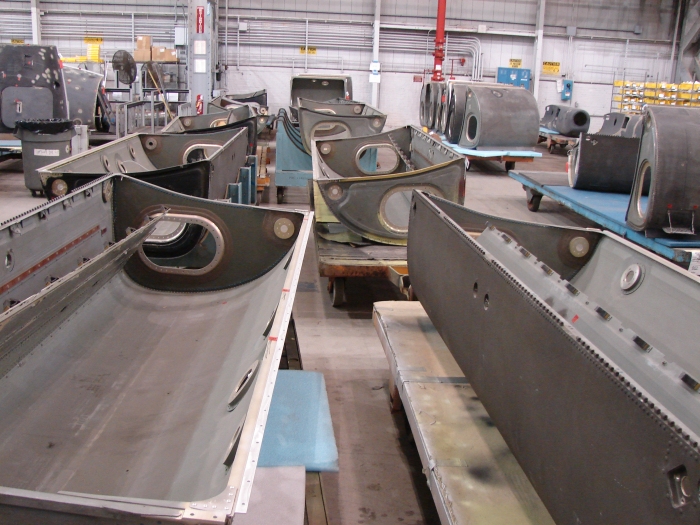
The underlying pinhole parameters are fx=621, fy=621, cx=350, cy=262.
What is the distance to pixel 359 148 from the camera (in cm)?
613

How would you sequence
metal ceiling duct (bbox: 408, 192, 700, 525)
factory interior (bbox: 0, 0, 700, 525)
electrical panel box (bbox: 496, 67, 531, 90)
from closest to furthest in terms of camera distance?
metal ceiling duct (bbox: 408, 192, 700, 525)
factory interior (bbox: 0, 0, 700, 525)
electrical panel box (bbox: 496, 67, 531, 90)

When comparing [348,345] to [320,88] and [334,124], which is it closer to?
[334,124]

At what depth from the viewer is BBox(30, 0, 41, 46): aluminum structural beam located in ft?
49.9

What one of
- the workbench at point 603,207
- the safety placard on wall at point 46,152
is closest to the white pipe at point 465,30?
the workbench at point 603,207

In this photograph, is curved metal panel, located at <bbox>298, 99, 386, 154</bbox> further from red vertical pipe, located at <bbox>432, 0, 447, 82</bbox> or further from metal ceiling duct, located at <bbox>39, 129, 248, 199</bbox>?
red vertical pipe, located at <bbox>432, 0, 447, 82</bbox>

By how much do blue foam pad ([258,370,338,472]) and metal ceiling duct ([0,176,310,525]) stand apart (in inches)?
9.1

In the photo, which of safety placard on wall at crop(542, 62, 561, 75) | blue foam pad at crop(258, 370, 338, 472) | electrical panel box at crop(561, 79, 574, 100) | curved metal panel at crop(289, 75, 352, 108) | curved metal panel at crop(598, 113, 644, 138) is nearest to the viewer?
blue foam pad at crop(258, 370, 338, 472)

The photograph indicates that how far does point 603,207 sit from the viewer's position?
5.47 metres

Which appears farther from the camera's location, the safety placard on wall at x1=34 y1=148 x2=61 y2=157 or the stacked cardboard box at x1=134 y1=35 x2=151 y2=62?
the stacked cardboard box at x1=134 y1=35 x2=151 y2=62

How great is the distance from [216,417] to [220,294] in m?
1.21

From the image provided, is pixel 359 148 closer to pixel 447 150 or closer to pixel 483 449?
pixel 447 150

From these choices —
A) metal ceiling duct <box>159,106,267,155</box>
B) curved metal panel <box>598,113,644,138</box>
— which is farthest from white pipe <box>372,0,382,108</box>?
metal ceiling duct <box>159,106,267,155</box>

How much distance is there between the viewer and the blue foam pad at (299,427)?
83.4 inches

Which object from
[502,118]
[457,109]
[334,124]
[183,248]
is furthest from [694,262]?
[457,109]
